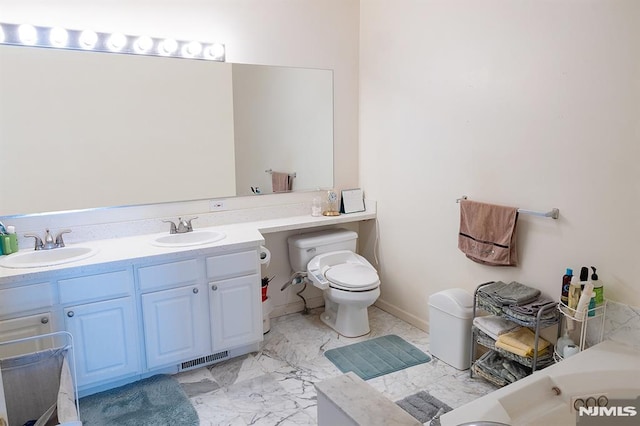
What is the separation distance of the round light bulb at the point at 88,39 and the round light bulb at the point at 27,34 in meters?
0.23

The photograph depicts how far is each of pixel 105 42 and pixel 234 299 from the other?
175 cm

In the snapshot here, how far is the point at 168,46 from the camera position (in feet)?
9.48

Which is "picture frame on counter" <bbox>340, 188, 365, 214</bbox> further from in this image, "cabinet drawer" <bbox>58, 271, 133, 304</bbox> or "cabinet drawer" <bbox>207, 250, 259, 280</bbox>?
"cabinet drawer" <bbox>58, 271, 133, 304</bbox>

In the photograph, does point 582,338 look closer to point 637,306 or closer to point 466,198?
point 637,306

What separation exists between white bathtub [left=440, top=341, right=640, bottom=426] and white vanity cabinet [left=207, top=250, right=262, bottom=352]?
5.16 feet

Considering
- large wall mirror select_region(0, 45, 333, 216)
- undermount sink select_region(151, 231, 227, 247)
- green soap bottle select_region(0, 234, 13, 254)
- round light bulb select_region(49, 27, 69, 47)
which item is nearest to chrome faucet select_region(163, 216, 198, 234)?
undermount sink select_region(151, 231, 227, 247)

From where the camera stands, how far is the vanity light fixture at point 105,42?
2477 millimetres

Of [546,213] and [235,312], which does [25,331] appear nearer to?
[235,312]

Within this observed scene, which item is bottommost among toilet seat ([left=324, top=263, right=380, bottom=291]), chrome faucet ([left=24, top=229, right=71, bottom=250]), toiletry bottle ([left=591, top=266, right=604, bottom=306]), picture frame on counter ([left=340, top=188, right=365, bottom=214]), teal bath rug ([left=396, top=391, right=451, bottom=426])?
teal bath rug ([left=396, top=391, right=451, bottom=426])

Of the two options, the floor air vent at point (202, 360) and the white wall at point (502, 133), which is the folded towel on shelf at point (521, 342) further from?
the floor air vent at point (202, 360)

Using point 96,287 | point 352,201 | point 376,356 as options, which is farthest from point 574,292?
point 96,287

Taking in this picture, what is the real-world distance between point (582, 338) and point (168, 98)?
2.76 metres

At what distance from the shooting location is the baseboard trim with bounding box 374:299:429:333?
3.31 meters

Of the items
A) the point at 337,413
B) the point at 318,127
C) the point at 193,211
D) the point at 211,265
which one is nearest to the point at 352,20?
the point at 318,127
